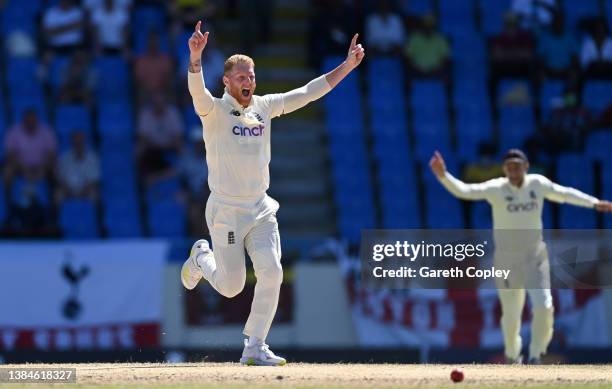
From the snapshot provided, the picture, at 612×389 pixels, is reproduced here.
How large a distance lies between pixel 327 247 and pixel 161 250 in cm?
191

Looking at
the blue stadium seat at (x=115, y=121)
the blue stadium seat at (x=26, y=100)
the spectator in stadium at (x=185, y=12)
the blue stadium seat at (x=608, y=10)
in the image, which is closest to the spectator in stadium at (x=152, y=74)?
the blue stadium seat at (x=115, y=121)

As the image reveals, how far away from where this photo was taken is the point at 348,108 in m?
22.6

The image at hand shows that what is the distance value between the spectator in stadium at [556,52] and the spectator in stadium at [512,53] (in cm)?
17

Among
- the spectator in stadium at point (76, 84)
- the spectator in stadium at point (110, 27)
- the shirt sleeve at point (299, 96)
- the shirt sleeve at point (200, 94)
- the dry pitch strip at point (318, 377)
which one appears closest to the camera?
the dry pitch strip at point (318, 377)

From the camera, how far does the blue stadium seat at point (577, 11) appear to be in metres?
24.2

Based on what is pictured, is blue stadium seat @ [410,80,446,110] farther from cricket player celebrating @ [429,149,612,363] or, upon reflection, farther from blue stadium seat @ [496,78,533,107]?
cricket player celebrating @ [429,149,612,363]

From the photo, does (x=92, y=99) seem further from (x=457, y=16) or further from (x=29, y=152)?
(x=457, y=16)

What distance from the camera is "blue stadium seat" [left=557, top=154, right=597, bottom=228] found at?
827 inches

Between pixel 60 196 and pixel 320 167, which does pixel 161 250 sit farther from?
pixel 320 167

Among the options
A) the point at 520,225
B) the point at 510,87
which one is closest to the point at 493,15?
the point at 510,87

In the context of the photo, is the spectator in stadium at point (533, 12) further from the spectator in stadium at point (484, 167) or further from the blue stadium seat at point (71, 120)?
the blue stadium seat at point (71, 120)

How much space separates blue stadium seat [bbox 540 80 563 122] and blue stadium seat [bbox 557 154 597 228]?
1.00 metres

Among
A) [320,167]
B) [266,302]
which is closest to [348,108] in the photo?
[320,167]
